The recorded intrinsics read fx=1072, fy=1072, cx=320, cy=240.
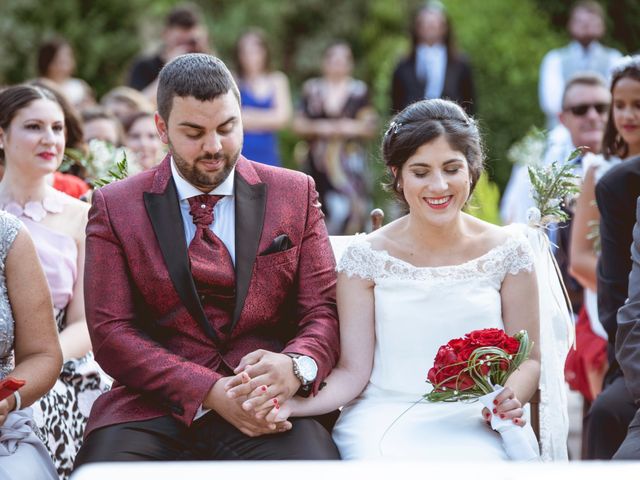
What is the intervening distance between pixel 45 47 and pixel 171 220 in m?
7.17

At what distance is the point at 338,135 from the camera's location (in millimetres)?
12016

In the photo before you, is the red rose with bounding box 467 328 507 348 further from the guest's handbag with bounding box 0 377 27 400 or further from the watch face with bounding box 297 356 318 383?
the guest's handbag with bounding box 0 377 27 400

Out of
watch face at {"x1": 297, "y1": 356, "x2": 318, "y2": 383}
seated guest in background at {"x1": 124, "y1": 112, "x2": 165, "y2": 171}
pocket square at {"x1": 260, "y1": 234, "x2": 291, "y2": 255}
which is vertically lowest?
watch face at {"x1": 297, "y1": 356, "x2": 318, "y2": 383}

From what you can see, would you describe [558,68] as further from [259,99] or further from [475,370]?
[475,370]


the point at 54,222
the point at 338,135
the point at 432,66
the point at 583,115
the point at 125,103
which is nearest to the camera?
the point at 54,222

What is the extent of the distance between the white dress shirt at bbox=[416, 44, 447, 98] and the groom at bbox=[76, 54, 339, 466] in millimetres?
6956

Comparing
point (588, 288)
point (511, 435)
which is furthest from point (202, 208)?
point (588, 288)

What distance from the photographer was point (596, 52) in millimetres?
10859

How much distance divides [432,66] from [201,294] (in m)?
7.39

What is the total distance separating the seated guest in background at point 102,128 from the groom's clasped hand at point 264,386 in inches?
134

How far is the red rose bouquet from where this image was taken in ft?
12.1

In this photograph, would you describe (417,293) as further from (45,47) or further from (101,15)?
(101,15)

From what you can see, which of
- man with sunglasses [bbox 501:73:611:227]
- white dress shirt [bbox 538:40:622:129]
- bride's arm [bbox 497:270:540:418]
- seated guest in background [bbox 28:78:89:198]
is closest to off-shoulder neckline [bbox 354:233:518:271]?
bride's arm [bbox 497:270:540:418]

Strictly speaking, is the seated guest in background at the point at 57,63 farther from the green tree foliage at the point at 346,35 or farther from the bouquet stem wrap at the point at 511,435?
the bouquet stem wrap at the point at 511,435
